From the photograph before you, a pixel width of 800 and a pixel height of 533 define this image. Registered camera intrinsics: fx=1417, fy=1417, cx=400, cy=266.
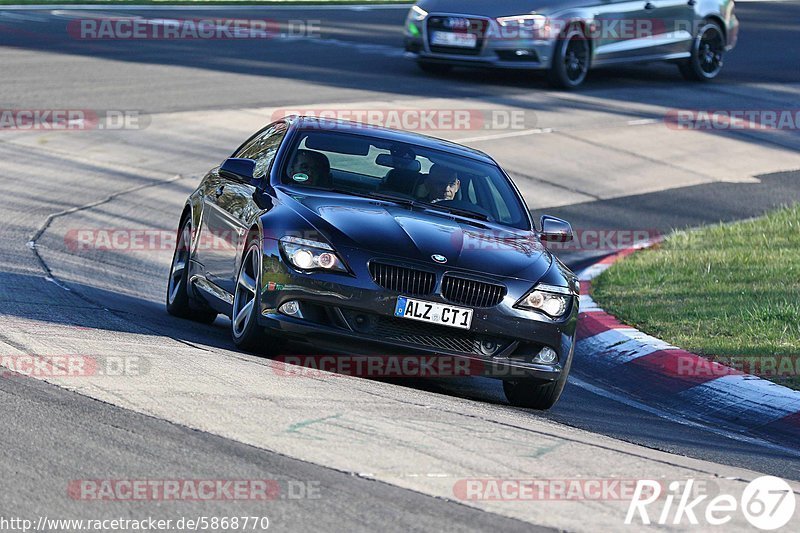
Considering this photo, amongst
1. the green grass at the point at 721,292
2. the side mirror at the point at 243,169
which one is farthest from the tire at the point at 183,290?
the green grass at the point at 721,292

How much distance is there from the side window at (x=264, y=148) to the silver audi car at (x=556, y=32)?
11414 millimetres

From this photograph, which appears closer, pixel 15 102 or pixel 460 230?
pixel 460 230

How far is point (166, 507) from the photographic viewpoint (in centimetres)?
503

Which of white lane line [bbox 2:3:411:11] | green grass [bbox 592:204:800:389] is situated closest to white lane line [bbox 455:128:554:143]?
green grass [bbox 592:204:800:389]

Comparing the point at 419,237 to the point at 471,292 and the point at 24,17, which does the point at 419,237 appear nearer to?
the point at 471,292

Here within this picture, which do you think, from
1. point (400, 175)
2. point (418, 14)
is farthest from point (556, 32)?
point (400, 175)

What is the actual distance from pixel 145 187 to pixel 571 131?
6.82m

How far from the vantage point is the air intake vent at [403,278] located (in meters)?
7.58

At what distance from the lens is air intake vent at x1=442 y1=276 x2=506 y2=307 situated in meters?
7.62

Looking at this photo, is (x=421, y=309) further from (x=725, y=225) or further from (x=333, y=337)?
(x=725, y=225)

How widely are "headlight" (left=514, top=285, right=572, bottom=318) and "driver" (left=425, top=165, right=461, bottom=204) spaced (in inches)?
48.6

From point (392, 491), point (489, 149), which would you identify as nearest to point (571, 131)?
point (489, 149)

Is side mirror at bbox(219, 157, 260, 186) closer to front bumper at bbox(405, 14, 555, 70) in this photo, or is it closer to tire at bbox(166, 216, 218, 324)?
tire at bbox(166, 216, 218, 324)

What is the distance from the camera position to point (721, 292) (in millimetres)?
11305
